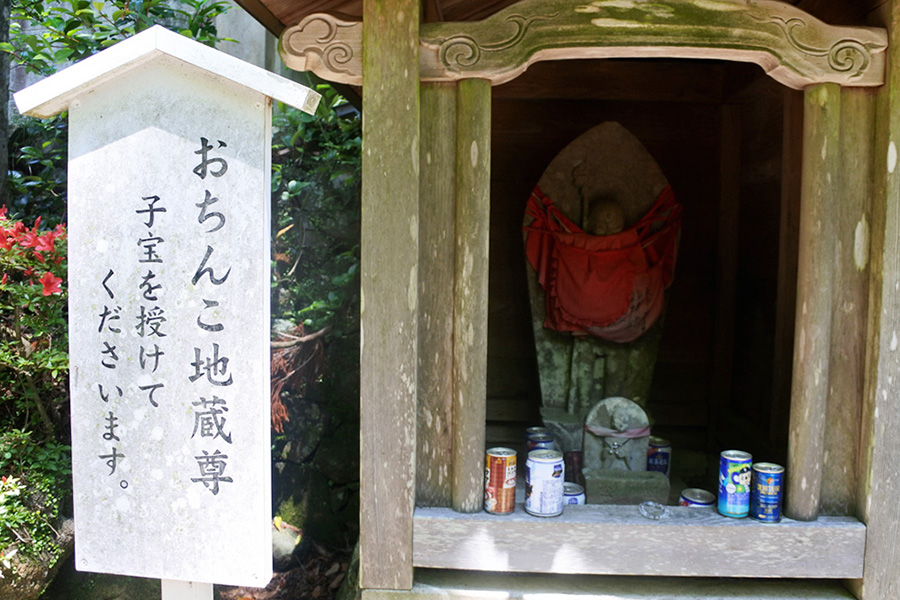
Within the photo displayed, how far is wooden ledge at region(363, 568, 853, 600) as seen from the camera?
2576mm

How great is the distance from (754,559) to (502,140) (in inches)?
104

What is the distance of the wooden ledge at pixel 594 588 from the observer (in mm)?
2576

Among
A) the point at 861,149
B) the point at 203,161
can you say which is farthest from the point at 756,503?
the point at 203,161

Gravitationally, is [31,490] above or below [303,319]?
below

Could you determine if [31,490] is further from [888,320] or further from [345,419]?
[888,320]

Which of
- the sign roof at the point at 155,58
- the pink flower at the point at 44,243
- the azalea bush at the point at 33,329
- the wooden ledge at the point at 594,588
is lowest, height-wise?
the wooden ledge at the point at 594,588

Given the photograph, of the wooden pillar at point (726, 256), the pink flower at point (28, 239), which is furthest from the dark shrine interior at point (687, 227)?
the pink flower at point (28, 239)

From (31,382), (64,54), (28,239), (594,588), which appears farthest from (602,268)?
(64,54)

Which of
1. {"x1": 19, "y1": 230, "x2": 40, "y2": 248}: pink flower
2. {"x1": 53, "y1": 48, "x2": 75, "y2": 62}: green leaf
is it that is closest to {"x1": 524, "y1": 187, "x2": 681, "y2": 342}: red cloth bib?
{"x1": 19, "y1": 230, "x2": 40, "y2": 248}: pink flower

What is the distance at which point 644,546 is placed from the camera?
8.39 ft

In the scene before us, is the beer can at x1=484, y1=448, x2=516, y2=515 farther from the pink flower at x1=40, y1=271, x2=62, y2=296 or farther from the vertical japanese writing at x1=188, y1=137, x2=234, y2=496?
the pink flower at x1=40, y1=271, x2=62, y2=296

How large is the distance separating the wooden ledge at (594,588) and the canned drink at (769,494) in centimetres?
28

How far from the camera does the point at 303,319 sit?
4340mm

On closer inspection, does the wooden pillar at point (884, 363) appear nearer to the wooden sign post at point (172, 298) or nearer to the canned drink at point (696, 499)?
the canned drink at point (696, 499)
